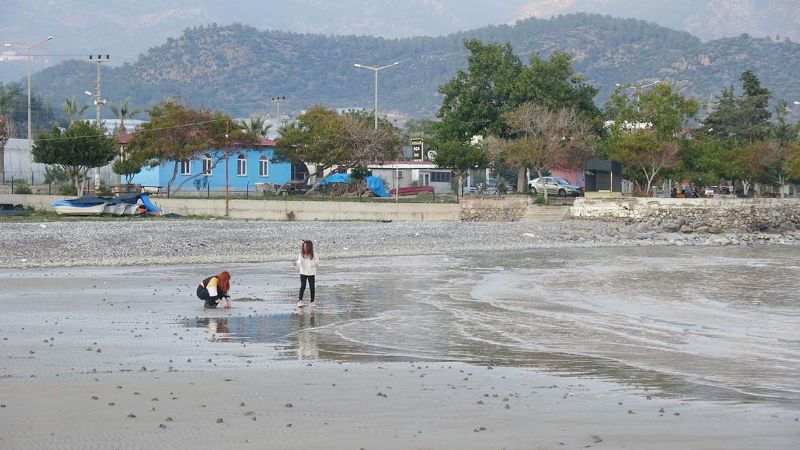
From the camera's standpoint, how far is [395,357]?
51.1 feet

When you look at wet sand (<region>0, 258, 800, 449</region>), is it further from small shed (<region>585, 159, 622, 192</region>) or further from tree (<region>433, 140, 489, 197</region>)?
small shed (<region>585, 159, 622, 192</region>)

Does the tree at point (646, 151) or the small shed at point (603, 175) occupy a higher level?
the tree at point (646, 151)

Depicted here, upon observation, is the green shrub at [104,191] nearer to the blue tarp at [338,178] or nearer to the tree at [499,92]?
the blue tarp at [338,178]

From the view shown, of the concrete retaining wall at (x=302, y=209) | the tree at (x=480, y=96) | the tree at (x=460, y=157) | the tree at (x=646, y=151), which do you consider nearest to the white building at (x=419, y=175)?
the tree at (x=480, y=96)

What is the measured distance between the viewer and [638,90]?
71.9 meters

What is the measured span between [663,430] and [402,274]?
20923mm

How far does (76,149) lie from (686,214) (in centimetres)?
3304

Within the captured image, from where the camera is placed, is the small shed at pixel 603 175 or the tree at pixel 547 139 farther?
the small shed at pixel 603 175

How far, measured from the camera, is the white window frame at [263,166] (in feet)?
248

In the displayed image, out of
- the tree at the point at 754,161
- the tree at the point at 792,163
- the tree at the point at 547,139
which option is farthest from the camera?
the tree at the point at 754,161

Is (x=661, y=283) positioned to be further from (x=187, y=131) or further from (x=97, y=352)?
(x=187, y=131)

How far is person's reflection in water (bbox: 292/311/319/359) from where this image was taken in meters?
15.7

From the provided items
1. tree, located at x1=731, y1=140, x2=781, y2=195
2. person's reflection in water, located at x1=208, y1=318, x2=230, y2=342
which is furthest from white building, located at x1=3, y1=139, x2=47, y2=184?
person's reflection in water, located at x1=208, y1=318, x2=230, y2=342

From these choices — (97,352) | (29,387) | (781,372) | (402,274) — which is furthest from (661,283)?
(29,387)
